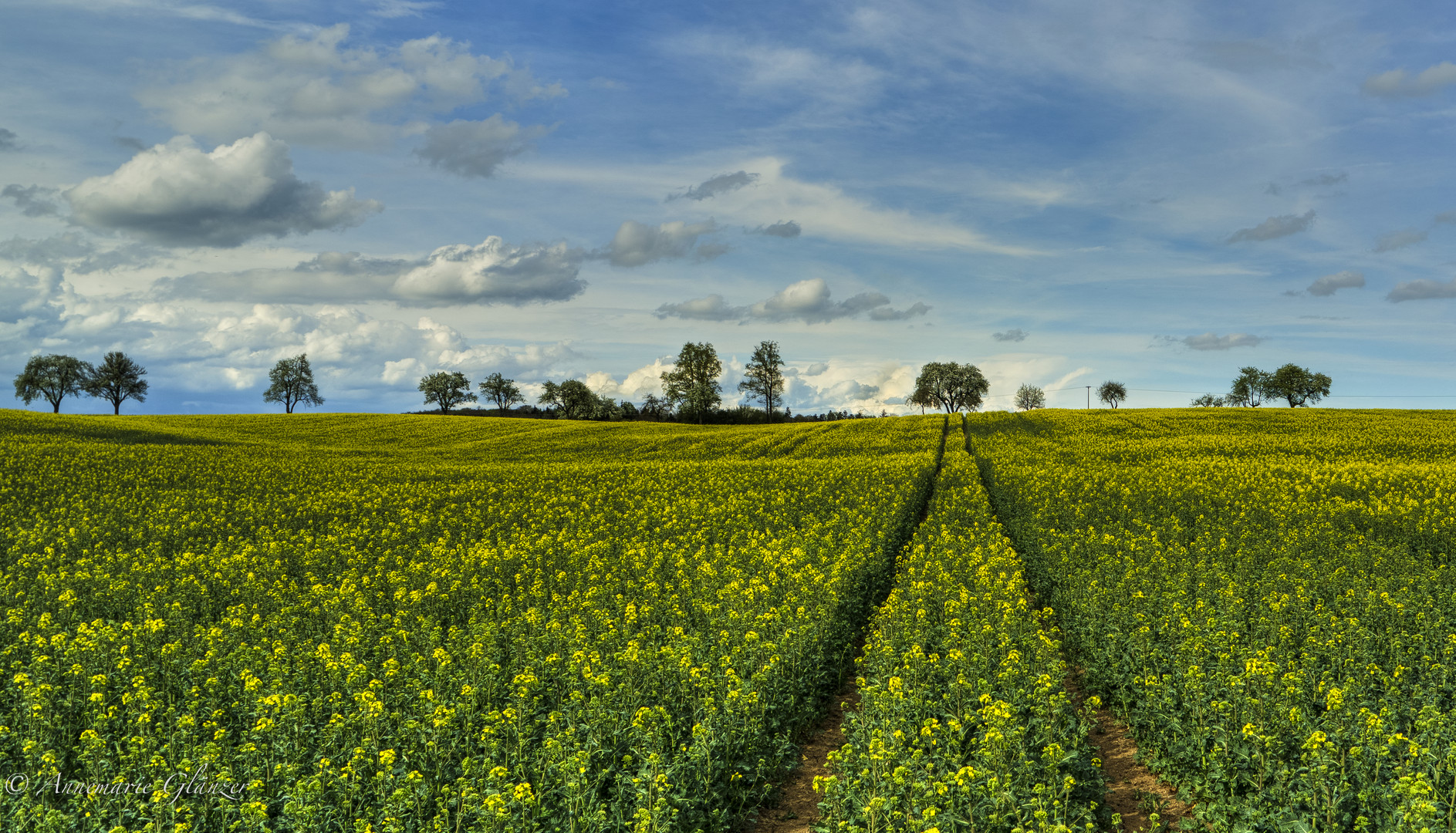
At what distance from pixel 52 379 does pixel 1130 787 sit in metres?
138

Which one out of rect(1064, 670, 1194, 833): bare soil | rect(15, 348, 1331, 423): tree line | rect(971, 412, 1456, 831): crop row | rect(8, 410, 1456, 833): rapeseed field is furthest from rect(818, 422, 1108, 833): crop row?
rect(15, 348, 1331, 423): tree line

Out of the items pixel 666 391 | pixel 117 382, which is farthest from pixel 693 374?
pixel 117 382

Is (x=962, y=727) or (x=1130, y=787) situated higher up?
(x=962, y=727)

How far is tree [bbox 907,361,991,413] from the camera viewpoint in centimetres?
13775

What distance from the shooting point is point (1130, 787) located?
9.23 m

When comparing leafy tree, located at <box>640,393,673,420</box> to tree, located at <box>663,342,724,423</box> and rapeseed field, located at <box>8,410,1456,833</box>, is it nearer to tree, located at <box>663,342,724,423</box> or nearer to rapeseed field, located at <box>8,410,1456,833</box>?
tree, located at <box>663,342,724,423</box>

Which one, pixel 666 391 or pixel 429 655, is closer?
pixel 429 655

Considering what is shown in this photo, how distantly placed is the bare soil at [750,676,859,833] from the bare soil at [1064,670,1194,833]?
3278 millimetres

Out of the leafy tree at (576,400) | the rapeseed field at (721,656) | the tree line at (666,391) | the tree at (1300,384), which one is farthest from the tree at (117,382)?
the tree at (1300,384)

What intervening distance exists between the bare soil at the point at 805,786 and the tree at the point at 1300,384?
144m

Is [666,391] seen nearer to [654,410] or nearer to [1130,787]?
[654,410]

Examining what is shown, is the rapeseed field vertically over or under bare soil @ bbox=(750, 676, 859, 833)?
over

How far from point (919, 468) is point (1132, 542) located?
55.0 ft

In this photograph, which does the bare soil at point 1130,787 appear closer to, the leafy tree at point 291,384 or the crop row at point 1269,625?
the crop row at point 1269,625
